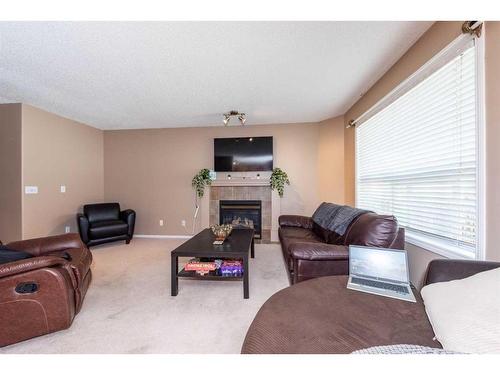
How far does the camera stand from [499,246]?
123 centimetres

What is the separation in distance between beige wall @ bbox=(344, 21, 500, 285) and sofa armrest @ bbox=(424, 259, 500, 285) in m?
0.31

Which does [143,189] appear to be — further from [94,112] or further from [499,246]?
[499,246]

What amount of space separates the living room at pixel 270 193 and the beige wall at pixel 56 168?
30 mm

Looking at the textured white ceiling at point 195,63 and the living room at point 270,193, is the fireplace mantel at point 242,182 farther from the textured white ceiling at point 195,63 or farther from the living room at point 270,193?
the textured white ceiling at point 195,63

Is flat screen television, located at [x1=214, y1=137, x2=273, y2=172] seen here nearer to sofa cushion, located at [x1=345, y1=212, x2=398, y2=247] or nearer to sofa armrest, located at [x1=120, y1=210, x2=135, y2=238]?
sofa armrest, located at [x1=120, y1=210, x2=135, y2=238]

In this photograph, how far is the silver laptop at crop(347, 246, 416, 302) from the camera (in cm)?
127

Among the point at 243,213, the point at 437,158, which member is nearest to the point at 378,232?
the point at 437,158

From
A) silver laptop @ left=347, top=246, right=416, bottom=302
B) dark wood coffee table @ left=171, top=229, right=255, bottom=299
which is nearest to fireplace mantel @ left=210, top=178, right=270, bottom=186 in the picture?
dark wood coffee table @ left=171, top=229, right=255, bottom=299

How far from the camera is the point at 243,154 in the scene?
4406mm

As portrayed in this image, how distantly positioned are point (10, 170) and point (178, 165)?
260 centimetres

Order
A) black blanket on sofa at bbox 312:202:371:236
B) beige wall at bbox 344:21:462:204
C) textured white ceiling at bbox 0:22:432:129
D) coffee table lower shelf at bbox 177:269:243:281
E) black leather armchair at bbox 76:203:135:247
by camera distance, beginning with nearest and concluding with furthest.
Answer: beige wall at bbox 344:21:462:204 < textured white ceiling at bbox 0:22:432:129 < coffee table lower shelf at bbox 177:269:243:281 < black blanket on sofa at bbox 312:202:371:236 < black leather armchair at bbox 76:203:135:247

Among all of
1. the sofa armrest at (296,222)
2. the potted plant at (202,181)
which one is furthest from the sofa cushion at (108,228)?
the sofa armrest at (296,222)

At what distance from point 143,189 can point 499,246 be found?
529 cm

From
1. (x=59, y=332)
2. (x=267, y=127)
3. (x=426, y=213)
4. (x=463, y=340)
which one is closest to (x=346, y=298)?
(x=463, y=340)
